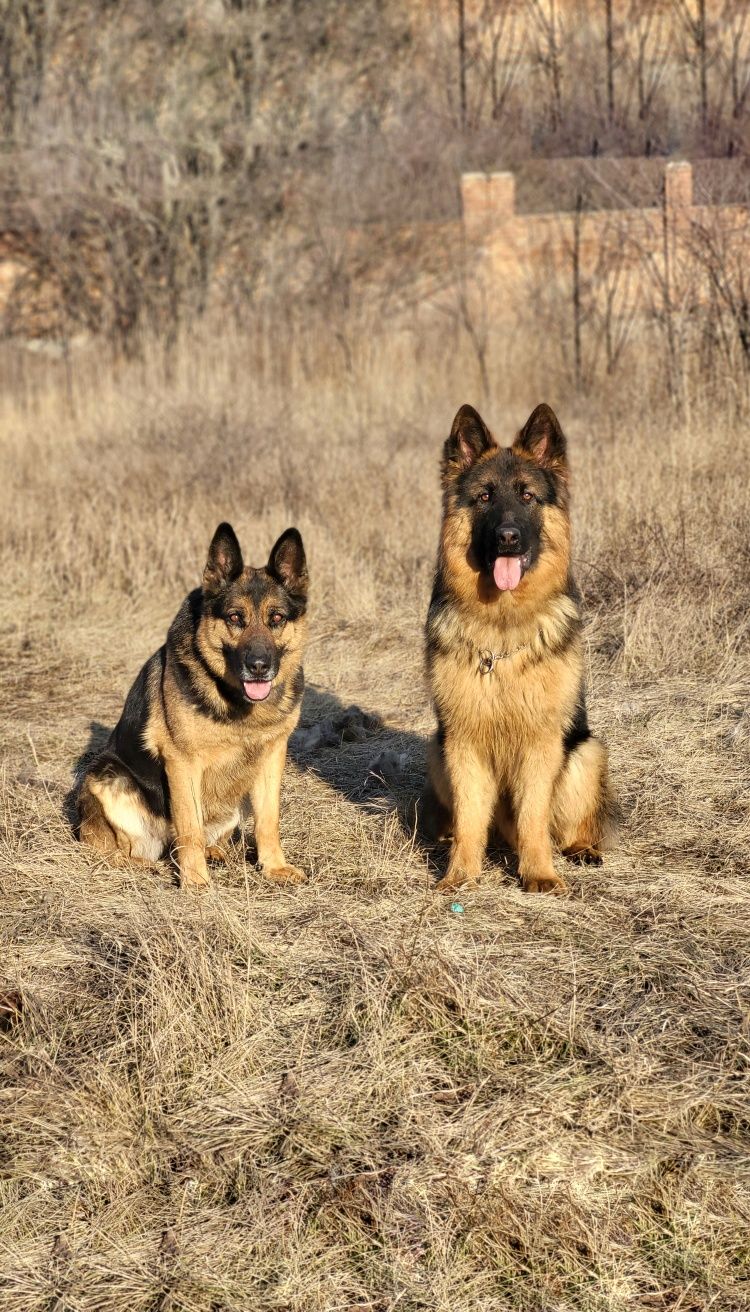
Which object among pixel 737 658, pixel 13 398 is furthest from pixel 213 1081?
pixel 13 398

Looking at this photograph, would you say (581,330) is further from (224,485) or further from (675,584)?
(675,584)

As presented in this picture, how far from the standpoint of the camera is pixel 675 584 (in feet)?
26.0

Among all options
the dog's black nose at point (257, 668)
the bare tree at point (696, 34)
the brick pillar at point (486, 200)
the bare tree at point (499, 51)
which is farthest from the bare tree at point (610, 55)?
the dog's black nose at point (257, 668)

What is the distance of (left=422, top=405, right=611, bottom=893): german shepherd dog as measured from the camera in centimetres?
456

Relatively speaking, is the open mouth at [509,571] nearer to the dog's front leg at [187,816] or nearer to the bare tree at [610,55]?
the dog's front leg at [187,816]

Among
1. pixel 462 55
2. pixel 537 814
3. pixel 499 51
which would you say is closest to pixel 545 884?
pixel 537 814

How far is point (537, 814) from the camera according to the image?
470 cm

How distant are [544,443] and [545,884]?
1599 mm

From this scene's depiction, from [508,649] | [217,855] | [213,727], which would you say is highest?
[508,649]

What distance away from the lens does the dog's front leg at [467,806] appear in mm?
4734

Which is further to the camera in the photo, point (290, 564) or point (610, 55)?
point (610, 55)

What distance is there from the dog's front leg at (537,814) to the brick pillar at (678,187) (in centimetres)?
991

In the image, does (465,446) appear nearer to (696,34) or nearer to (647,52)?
(696,34)

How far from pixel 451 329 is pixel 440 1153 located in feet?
51.4
